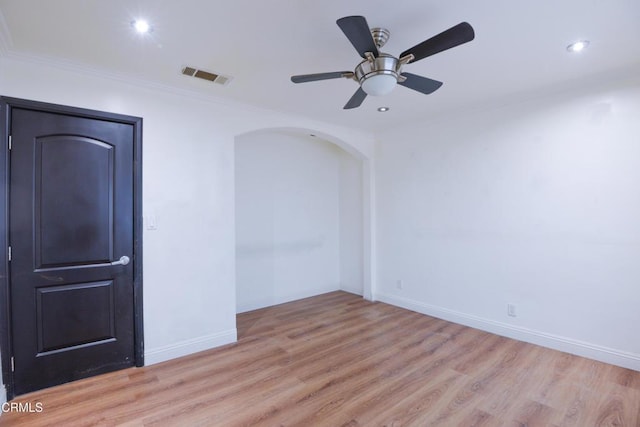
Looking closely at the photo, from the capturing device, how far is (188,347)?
297 centimetres

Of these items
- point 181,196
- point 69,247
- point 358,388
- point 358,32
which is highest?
point 358,32

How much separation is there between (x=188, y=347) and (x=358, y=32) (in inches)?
117

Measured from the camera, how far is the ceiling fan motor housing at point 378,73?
1.96 metres

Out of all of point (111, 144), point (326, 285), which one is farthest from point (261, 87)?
point (326, 285)

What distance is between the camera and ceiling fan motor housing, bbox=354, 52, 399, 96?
1.96 metres

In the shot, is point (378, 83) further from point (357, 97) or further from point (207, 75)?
point (207, 75)

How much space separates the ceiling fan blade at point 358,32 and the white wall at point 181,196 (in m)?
1.86

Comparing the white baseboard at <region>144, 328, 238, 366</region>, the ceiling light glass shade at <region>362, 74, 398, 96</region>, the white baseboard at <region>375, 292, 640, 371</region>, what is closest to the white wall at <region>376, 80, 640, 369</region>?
the white baseboard at <region>375, 292, 640, 371</region>

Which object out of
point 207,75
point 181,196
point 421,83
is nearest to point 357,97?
point 421,83

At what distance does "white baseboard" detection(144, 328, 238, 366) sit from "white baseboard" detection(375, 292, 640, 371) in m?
2.38

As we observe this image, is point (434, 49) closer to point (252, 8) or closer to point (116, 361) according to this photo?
point (252, 8)

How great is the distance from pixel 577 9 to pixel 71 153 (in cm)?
363

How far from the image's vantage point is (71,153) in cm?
248

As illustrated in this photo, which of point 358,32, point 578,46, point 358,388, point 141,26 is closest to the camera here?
point 358,32
